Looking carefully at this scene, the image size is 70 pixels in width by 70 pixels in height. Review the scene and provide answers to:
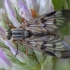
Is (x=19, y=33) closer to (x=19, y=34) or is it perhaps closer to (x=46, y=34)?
(x=19, y=34)

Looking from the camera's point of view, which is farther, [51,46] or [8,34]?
[8,34]

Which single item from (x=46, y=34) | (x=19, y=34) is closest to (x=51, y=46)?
(x=46, y=34)

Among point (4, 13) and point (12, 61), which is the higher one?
point (4, 13)

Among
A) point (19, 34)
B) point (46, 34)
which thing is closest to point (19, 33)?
point (19, 34)

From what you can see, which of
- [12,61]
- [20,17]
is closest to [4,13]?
[20,17]

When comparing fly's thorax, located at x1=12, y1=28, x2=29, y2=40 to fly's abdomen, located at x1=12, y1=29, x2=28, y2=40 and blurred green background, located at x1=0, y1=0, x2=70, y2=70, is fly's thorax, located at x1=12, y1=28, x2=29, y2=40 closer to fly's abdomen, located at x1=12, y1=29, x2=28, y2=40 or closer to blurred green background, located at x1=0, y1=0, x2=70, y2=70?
fly's abdomen, located at x1=12, y1=29, x2=28, y2=40

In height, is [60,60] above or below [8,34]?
below

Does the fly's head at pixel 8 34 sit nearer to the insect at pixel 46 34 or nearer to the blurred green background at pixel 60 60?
the insect at pixel 46 34

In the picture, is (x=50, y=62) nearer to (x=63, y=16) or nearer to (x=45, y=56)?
(x=45, y=56)
